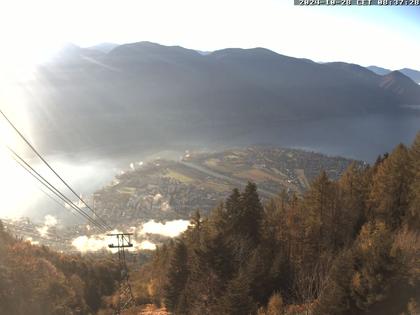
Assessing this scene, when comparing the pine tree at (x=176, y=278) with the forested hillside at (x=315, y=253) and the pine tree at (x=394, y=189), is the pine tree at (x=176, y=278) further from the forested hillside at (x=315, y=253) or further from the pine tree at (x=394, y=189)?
the pine tree at (x=394, y=189)

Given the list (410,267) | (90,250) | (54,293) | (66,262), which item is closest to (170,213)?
(90,250)

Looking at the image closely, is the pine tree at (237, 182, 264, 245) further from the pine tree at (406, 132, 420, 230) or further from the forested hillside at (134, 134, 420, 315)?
the pine tree at (406, 132, 420, 230)

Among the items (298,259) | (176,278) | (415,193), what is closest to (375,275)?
(298,259)

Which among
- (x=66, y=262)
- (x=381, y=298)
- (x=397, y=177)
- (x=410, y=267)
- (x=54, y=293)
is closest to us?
(x=381, y=298)

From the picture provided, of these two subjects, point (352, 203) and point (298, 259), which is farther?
point (352, 203)

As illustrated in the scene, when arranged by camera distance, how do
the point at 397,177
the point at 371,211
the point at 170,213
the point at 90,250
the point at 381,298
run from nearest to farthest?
the point at 381,298, the point at 397,177, the point at 371,211, the point at 90,250, the point at 170,213

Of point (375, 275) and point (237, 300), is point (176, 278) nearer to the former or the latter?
point (237, 300)

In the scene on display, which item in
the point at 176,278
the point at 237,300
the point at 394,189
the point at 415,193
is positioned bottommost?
the point at 176,278

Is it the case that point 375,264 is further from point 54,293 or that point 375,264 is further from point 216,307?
point 54,293
